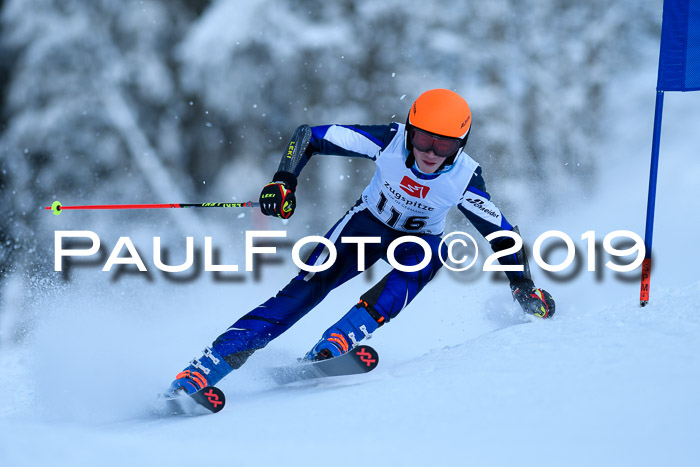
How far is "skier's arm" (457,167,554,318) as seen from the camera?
356cm

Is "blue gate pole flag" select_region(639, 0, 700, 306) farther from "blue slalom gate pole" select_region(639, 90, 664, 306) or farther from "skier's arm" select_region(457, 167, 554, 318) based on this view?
"skier's arm" select_region(457, 167, 554, 318)

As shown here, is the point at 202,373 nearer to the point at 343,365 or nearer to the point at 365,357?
the point at 343,365

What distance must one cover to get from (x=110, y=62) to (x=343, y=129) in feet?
26.6

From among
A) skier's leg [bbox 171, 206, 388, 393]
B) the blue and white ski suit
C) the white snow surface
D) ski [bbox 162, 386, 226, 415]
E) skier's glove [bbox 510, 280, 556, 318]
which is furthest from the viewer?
skier's glove [bbox 510, 280, 556, 318]

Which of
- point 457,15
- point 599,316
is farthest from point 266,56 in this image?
point 599,316

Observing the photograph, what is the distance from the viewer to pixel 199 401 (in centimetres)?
313

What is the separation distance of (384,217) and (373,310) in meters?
0.53

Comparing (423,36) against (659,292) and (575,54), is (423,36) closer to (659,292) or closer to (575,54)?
(575,54)

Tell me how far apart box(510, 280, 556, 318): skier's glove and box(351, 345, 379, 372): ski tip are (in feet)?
2.84

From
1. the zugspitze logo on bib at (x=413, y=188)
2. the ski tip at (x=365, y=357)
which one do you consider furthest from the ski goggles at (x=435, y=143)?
the ski tip at (x=365, y=357)

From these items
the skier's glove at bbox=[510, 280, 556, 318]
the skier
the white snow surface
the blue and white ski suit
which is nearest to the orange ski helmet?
the skier

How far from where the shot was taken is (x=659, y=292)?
13.2ft

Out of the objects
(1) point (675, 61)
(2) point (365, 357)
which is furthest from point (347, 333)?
(1) point (675, 61)

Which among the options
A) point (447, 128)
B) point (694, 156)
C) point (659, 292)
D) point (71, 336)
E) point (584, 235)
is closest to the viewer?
point (447, 128)
